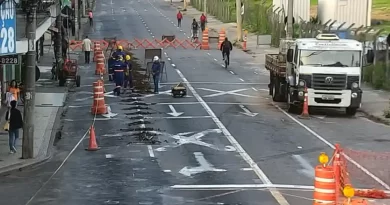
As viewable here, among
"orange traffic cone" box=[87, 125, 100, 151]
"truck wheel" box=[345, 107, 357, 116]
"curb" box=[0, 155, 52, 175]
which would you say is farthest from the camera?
"truck wheel" box=[345, 107, 357, 116]

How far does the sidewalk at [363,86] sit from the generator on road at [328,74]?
3.77 feet

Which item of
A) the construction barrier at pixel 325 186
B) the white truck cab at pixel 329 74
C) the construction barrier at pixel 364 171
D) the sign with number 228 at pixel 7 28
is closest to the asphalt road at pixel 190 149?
the construction barrier at pixel 364 171

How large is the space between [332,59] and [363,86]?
31.5 ft

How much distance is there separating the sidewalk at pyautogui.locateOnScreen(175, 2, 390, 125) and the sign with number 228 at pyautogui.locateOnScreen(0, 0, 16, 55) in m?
13.0

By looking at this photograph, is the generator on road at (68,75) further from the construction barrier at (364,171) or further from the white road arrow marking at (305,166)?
the white road arrow marking at (305,166)

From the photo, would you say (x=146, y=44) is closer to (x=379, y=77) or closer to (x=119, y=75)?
(x=379, y=77)

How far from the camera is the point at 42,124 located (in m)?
27.2

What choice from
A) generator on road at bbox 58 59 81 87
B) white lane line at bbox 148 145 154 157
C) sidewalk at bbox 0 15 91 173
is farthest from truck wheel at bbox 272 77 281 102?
white lane line at bbox 148 145 154 157

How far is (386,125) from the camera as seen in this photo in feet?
92.1

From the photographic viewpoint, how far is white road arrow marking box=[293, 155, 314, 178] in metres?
19.1

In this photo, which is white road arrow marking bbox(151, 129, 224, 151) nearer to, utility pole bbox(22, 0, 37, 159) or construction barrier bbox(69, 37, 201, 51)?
utility pole bbox(22, 0, 37, 159)

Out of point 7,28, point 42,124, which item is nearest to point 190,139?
point 42,124

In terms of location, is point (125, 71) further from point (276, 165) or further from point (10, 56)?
point (276, 165)

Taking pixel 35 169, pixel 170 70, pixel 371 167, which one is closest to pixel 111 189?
pixel 35 169
